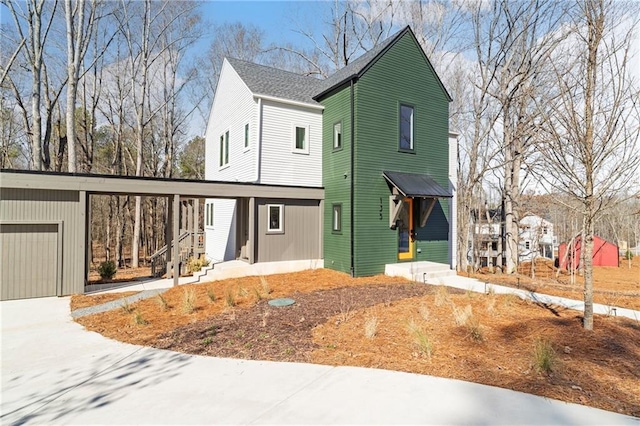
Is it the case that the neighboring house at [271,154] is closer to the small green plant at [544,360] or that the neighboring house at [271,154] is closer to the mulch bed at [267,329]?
the mulch bed at [267,329]

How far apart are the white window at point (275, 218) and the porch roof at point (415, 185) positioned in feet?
12.7

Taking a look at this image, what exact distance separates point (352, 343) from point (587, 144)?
4887mm

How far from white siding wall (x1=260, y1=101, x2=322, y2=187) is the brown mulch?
5149mm

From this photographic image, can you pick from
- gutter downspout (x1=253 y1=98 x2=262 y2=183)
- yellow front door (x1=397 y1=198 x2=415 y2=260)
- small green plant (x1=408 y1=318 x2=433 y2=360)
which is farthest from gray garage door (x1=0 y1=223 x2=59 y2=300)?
yellow front door (x1=397 y1=198 x2=415 y2=260)

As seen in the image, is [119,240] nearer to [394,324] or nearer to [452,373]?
[394,324]

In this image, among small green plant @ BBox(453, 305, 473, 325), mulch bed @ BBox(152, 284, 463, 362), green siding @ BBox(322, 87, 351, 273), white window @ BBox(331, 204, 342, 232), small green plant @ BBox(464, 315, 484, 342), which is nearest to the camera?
mulch bed @ BBox(152, 284, 463, 362)

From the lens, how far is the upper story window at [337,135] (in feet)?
39.0

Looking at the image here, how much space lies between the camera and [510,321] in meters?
6.05

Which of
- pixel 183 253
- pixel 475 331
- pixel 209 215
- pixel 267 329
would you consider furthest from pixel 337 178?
pixel 209 215

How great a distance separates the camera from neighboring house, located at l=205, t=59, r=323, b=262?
11.6m

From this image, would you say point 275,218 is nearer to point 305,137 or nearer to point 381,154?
point 305,137

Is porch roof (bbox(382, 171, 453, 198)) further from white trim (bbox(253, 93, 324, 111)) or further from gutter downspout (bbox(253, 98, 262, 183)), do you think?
gutter downspout (bbox(253, 98, 262, 183))

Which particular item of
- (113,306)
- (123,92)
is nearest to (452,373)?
(113,306)

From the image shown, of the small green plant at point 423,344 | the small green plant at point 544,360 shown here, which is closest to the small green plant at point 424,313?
the small green plant at point 423,344
